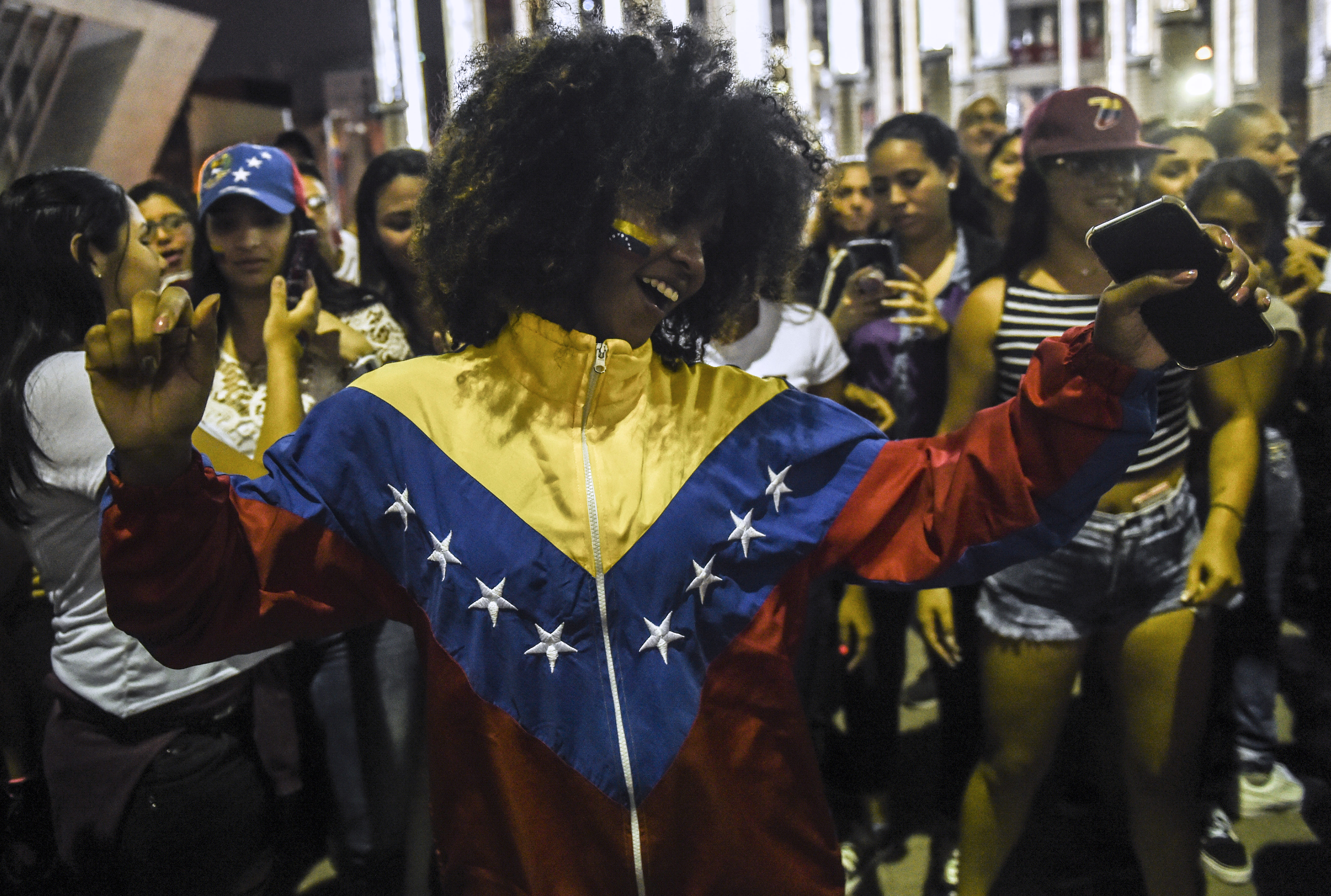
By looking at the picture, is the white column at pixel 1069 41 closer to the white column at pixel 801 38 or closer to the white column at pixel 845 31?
the white column at pixel 845 31

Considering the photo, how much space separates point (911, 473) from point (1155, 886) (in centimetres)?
161

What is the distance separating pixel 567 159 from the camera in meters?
1.57

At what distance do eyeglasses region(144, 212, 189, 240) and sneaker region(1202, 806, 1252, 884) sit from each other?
4083 millimetres

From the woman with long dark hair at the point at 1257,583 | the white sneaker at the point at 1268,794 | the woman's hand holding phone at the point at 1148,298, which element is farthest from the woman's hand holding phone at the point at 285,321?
the white sneaker at the point at 1268,794

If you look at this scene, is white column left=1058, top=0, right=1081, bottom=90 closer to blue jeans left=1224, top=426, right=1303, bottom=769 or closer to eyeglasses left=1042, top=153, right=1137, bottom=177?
blue jeans left=1224, top=426, right=1303, bottom=769

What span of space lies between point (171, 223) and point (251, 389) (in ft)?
5.12

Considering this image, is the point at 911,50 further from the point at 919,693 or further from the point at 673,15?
the point at 673,15

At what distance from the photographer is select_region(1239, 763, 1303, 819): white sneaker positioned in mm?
3365

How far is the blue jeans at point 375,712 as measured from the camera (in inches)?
108

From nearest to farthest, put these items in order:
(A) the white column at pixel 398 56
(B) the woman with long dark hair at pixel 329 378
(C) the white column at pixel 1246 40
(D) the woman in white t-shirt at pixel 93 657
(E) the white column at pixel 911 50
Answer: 1. (D) the woman in white t-shirt at pixel 93 657
2. (B) the woman with long dark hair at pixel 329 378
3. (C) the white column at pixel 1246 40
4. (A) the white column at pixel 398 56
5. (E) the white column at pixel 911 50

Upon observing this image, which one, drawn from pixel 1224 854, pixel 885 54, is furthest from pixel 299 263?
pixel 885 54

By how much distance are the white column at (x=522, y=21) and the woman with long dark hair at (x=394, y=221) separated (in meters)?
1.50

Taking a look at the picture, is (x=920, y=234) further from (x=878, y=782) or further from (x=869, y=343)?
(x=878, y=782)

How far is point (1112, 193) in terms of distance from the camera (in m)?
2.57
